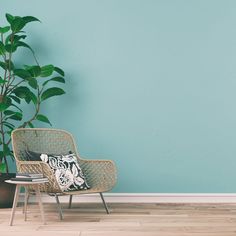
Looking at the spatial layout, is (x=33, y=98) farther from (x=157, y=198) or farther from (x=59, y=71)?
(x=157, y=198)

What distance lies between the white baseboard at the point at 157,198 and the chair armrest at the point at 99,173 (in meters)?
0.50

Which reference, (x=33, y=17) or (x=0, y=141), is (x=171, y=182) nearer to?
(x=0, y=141)

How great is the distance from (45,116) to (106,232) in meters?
1.53

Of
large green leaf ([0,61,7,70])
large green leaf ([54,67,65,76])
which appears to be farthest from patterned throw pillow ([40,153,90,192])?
large green leaf ([0,61,7,70])

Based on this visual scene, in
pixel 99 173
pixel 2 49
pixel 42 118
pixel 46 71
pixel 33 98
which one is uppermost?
pixel 2 49

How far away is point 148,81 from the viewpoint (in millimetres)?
4250

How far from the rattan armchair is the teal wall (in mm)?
341

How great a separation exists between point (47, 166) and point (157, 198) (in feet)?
4.25

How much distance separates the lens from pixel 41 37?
4277 millimetres

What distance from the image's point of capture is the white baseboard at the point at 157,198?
4.16 m

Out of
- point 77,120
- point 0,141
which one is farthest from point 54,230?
point 77,120

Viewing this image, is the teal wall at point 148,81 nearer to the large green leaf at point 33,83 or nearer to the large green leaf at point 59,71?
the large green leaf at point 59,71

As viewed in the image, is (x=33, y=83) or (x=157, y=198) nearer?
(x=33, y=83)

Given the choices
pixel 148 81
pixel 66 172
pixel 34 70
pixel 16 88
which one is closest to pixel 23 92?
pixel 16 88
